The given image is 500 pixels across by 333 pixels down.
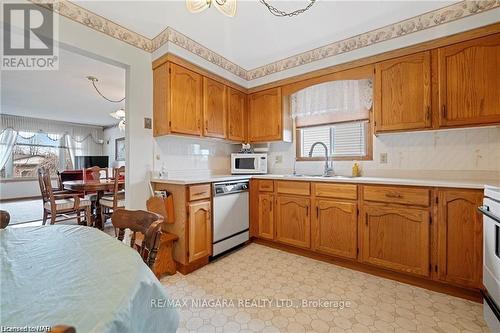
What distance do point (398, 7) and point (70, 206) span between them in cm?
476

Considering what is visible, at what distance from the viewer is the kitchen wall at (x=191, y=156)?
270 cm

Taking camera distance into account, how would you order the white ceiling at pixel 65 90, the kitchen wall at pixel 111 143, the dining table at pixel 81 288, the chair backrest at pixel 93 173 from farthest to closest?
the kitchen wall at pixel 111 143, the chair backrest at pixel 93 173, the white ceiling at pixel 65 90, the dining table at pixel 81 288

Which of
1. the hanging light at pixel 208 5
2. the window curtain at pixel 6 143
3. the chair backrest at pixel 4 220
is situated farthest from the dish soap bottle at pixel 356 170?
the window curtain at pixel 6 143

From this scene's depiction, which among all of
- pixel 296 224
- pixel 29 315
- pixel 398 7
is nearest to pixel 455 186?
pixel 296 224

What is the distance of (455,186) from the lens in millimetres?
1780

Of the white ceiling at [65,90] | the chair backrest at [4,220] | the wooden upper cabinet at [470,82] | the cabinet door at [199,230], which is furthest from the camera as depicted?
the white ceiling at [65,90]

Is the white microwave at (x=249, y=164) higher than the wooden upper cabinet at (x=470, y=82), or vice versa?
the wooden upper cabinet at (x=470, y=82)

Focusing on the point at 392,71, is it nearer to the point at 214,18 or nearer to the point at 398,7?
the point at 398,7

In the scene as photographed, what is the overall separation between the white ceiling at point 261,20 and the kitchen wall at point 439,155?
3.90ft

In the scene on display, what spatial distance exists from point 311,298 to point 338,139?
1.98 meters

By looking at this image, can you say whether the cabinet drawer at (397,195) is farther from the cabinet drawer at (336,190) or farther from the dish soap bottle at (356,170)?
the dish soap bottle at (356,170)

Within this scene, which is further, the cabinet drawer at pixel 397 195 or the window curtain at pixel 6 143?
the window curtain at pixel 6 143

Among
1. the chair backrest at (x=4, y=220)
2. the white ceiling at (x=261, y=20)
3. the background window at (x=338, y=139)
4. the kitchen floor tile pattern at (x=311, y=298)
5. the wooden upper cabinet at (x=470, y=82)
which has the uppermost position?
the white ceiling at (x=261, y=20)

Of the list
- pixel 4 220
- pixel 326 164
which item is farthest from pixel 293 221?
pixel 4 220
